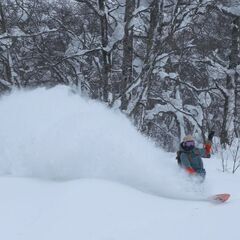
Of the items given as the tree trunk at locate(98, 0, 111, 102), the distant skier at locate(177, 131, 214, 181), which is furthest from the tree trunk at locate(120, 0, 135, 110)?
the distant skier at locate(177, 131, 214, 181)

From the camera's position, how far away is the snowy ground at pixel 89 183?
16.2ft

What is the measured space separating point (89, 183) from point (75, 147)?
1118mm

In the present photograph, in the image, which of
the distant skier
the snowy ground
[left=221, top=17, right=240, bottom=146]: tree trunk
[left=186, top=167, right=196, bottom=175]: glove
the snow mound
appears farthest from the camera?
[left=221, top=17, right=240, bottom=146]: tree trunk

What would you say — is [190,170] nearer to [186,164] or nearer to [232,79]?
[186,164]

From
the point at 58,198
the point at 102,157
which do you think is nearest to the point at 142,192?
the point at 102,157

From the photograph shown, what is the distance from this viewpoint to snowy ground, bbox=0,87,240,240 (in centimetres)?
494

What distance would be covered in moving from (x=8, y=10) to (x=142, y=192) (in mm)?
11323

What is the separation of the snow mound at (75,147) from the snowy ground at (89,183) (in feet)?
0.05

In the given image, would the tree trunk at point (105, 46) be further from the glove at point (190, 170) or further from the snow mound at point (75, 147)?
the glove at point (190, 170)

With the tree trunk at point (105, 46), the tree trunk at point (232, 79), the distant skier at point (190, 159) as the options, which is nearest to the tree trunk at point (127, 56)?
the tree trunk at point (105, 46)

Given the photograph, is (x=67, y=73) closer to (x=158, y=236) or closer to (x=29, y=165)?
(x=29, y=165)

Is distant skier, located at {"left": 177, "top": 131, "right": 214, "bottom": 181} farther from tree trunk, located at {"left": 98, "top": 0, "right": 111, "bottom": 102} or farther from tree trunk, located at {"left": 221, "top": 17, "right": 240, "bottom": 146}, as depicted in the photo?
tree trunk, located at {"left": 221, "top": 17, "right": 240, "bottom": 146}

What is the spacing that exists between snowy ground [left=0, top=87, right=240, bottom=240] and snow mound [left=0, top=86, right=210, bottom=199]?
0.01 metres

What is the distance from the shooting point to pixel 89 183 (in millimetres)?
5934
